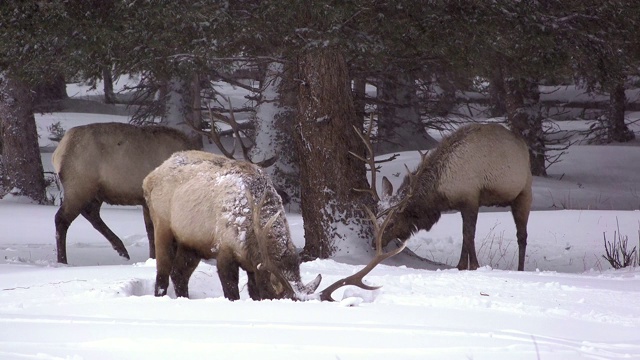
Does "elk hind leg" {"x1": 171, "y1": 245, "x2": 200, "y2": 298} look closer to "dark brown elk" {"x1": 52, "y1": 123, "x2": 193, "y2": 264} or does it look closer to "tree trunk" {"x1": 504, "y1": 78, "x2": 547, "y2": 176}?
"dark brown elk" {"x1": 52, "y1": 123, "x2": 193, "y2": 264}

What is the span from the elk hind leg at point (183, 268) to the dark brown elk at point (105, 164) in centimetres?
338

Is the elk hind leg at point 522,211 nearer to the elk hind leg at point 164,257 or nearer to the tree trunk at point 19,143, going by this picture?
the elk hind leg at point 164,257

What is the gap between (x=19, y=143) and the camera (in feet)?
46.4

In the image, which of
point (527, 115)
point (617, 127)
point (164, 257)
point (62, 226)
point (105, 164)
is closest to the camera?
A: point (164, 257)

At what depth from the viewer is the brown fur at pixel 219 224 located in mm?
6281

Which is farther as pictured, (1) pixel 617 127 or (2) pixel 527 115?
(1) pixel 617 127

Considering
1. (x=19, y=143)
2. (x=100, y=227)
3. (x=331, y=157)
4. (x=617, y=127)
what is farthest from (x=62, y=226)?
(x=617, y=127)

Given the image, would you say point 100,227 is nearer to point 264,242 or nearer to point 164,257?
point 164,257

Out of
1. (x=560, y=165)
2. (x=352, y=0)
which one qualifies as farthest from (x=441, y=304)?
(x=560, y=165)

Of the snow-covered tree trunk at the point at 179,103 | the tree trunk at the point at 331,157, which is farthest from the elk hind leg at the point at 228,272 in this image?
the snow-covered tree trunk at the point at 179,103

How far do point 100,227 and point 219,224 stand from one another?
4362 mm

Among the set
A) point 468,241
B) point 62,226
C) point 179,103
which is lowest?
point 468,241

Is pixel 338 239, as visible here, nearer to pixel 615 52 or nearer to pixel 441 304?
pixel 615 52

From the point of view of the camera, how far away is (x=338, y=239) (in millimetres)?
9617
